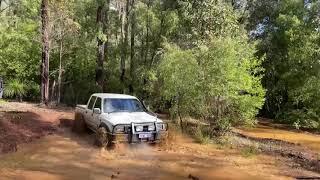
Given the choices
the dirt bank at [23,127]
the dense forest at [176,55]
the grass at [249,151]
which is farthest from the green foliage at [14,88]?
the grass at [249,151]

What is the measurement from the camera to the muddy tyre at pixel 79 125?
17.0 metres

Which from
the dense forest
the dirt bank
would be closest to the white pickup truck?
the dirt bank

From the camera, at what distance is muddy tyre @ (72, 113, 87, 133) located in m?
17.0

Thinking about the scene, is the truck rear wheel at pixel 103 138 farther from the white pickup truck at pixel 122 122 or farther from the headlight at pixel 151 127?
the headlight at pixel 151 127

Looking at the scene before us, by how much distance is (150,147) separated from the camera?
551 inches

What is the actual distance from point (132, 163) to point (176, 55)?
8.52 meters

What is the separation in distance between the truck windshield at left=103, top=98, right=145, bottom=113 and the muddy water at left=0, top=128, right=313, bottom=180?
1.39 meters

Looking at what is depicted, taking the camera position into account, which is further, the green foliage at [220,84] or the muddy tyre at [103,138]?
the green foliage at [220,84]

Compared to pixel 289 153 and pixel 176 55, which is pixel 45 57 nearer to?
pixel 176 55

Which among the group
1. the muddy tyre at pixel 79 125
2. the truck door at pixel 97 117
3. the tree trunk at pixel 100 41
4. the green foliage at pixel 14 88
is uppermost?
the tree trunk at pixel 100 41

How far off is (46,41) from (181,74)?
10.1 metres

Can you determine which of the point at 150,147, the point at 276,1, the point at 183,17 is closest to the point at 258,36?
the point at 276,1

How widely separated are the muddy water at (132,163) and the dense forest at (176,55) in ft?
11.6

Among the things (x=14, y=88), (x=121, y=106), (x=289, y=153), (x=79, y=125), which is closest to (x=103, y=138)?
(x=121, y=106)
